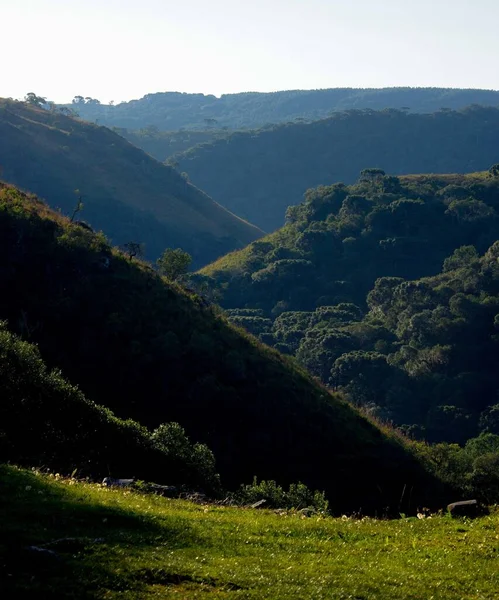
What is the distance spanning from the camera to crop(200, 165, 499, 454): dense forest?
11200cm

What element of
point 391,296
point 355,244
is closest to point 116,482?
point 391,296

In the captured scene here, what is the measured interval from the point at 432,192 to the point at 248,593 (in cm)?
18916

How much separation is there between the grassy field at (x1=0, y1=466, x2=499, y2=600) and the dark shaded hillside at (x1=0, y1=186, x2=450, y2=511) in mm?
26965

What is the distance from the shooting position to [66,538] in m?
13.6

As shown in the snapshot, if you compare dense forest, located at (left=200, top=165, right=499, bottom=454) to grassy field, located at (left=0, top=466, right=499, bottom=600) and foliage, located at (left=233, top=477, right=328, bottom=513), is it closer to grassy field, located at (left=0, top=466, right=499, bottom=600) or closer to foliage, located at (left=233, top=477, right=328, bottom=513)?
foliage, located at (left=233, top=477, right=328, bottom=513)

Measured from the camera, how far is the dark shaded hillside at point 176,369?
47.8 m

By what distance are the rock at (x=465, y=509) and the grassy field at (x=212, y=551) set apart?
911 millimetres

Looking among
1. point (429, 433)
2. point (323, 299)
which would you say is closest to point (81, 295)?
point (429, 433)

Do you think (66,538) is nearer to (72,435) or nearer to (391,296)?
(72,435)

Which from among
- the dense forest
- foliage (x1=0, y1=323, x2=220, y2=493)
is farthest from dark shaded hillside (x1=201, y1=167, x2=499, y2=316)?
foliage (x1=0, y1=323, x2=220, y2=493)

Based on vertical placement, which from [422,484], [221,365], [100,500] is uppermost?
[100,500]

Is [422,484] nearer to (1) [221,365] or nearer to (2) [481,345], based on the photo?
(1) [221,365]

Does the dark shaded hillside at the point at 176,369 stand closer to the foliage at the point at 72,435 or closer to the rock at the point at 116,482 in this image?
the foliage at the point at 72,435

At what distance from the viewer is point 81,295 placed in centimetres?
5338
